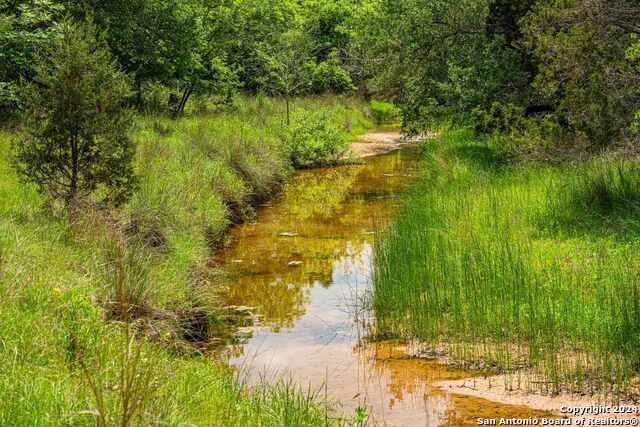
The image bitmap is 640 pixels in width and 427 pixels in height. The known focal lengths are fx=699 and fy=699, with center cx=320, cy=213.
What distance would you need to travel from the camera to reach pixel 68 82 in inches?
348

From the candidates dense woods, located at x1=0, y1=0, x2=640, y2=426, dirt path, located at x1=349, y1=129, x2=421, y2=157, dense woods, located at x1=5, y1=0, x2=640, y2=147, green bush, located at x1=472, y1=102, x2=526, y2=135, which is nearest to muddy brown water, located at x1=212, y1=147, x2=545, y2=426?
dense woods, located at x1=0, y1=0, x2=640, y2=426

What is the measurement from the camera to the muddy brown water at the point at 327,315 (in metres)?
6.04

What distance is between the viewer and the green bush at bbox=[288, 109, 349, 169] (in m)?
20.8

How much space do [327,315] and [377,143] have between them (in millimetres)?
19455

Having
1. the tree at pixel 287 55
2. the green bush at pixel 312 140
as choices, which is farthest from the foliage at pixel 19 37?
the tree at pixel 287 55

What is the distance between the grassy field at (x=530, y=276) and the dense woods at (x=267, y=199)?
35 mm

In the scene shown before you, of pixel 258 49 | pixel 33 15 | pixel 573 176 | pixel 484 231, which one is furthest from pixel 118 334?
pixel 258 49

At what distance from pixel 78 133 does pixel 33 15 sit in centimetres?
473

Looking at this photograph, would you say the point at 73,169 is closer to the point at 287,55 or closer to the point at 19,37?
the point at 19,37

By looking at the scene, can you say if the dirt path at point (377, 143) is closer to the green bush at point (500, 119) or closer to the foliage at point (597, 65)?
the green bush at point (500, 119)

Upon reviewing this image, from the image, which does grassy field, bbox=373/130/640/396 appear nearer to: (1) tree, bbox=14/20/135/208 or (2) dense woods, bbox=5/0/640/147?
(2) dense woods, bbox=5/0/640/147

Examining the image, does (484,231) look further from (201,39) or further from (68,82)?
(201,39)

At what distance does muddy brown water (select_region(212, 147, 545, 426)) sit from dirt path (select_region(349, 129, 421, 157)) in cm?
796

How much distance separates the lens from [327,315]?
8852 mm
